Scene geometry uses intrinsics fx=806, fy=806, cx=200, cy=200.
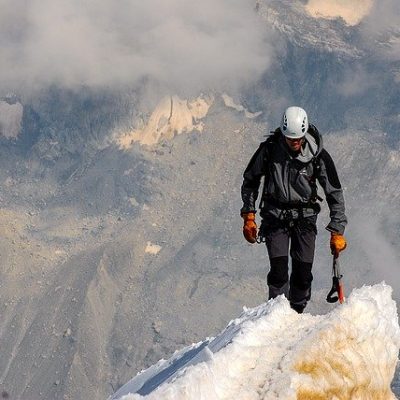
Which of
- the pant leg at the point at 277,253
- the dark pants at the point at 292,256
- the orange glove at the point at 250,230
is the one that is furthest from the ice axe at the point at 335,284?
the orange glove at the point at 250,230

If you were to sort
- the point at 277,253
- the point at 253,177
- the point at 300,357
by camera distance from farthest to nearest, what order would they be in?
the point at 253,177 → the point at 277,253 → the point at 300,357

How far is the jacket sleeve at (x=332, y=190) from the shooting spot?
18.3 metres

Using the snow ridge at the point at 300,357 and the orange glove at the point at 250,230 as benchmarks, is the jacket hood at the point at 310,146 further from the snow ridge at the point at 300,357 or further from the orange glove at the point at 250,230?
the snow ridge at the point at 300,357

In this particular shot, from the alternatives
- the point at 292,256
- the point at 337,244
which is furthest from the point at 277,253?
the point at 337,244

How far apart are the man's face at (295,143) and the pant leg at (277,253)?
1.82 m

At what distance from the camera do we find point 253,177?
18875mm

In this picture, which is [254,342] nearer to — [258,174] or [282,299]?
[282,299]

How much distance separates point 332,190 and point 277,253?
1926 mm

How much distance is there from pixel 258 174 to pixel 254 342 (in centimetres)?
670

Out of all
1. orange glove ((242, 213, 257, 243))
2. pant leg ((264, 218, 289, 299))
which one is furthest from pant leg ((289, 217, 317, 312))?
orange glove ((242, 213, 257, 243))

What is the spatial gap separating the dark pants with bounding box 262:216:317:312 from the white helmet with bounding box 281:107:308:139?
2.16m

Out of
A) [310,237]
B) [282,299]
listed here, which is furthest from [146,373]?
[310,237]

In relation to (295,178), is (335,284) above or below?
below

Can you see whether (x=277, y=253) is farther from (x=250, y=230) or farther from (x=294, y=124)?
(x=294, y=124)
